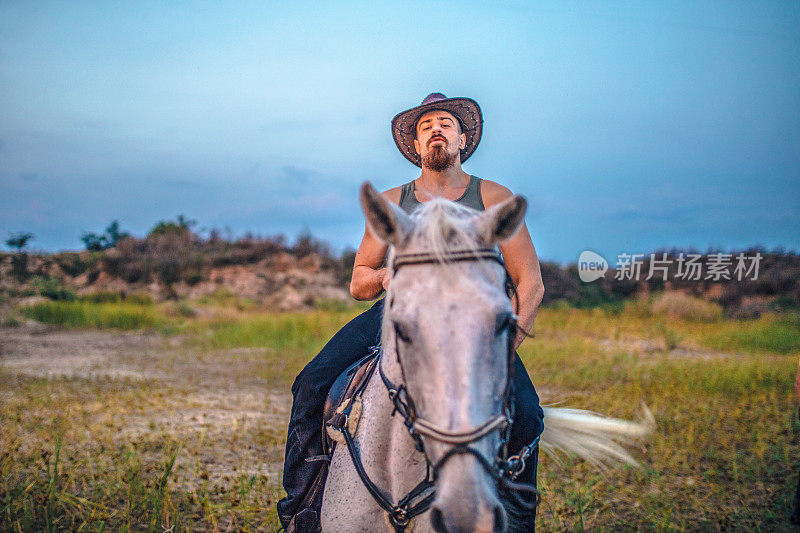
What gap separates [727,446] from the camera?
617 cm

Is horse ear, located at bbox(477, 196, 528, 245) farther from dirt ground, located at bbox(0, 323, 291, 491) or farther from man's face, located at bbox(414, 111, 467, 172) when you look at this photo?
dirt ground, located at bbox(0, 323, 291, 491)

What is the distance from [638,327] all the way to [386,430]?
1446 cm

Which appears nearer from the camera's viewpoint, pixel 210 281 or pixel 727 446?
pixel 727 446

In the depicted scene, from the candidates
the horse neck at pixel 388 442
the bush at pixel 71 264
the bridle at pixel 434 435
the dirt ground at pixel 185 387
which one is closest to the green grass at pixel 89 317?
the dirt ground at pixel 185 387

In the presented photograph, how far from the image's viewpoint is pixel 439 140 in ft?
8.20

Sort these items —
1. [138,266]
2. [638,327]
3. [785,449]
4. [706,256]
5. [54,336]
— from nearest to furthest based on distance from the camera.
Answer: [785,449], [54,336], [638,327], [706,256], [138,266]

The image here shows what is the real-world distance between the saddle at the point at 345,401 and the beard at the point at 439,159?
93 centimetres

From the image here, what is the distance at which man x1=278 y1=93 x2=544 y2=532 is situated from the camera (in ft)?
7.25

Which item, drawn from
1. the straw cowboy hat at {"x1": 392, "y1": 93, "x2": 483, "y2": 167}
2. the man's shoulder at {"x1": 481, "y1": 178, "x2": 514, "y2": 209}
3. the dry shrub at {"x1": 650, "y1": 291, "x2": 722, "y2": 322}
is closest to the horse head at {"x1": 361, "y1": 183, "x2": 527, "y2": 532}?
the man's shoulder at {"x1": 481, "y1": 178, "x2": 514, "y2": 209}

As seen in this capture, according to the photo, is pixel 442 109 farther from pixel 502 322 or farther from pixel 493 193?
pixel 502 322

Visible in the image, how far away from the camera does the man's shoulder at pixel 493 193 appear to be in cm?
245

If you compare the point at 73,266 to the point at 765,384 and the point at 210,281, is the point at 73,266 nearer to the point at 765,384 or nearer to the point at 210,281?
the point at 210,281

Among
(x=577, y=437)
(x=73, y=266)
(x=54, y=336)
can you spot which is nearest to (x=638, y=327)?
(x=577, y=437)

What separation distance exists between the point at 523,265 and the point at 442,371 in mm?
1214
